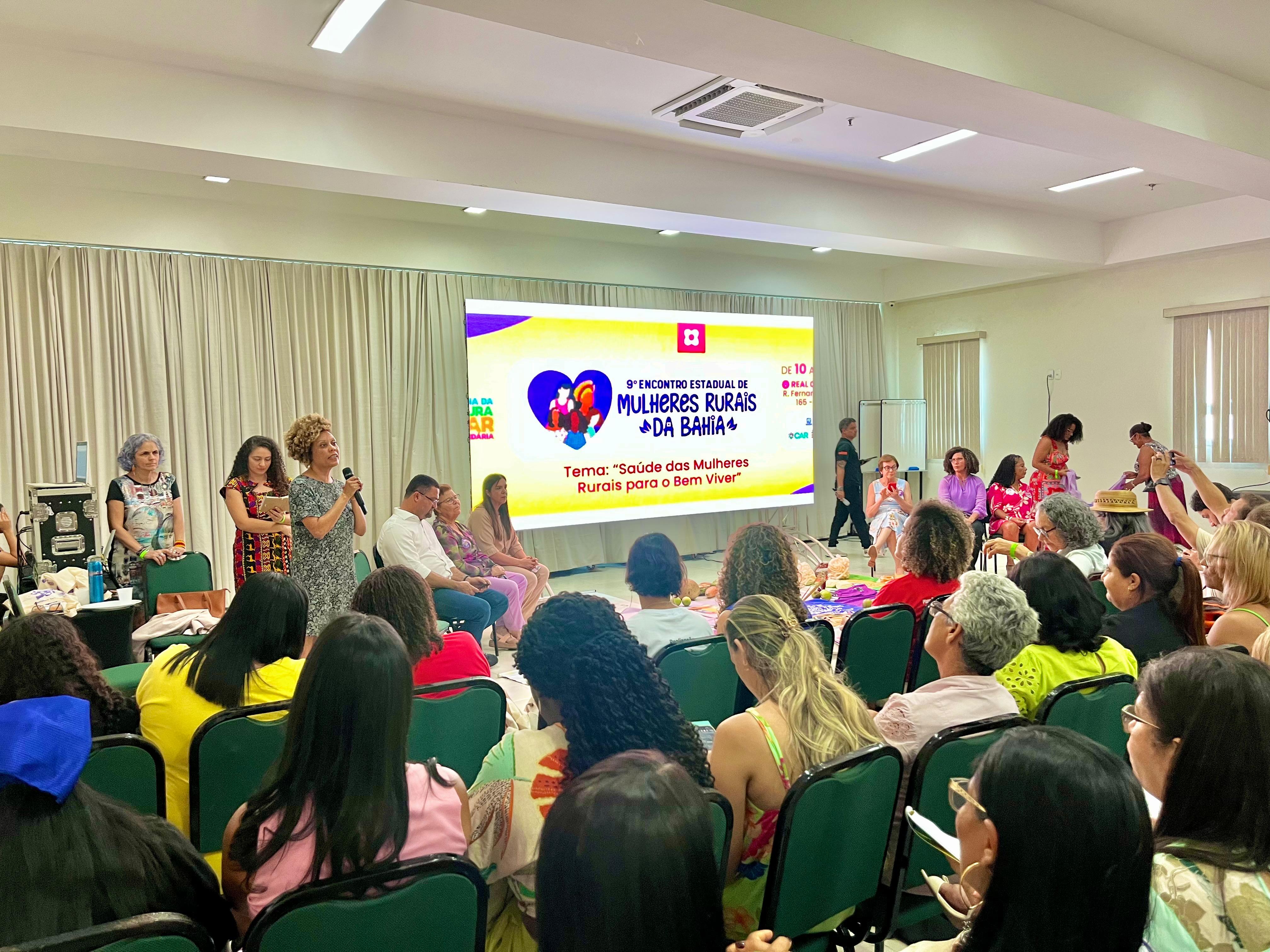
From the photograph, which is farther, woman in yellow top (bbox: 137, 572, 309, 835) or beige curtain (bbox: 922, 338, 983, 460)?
beige curtain (bbox: 922, 338, 983, 460)

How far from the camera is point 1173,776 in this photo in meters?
1.29

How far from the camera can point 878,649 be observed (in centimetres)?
322

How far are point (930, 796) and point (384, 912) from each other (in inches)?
46.6

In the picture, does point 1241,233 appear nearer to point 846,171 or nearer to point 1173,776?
point 846,171

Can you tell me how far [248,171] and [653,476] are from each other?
4.58 metres

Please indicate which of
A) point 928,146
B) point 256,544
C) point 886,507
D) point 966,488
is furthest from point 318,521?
point 966,488

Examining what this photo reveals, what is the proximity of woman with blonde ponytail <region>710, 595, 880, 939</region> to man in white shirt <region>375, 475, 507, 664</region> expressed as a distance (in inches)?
132

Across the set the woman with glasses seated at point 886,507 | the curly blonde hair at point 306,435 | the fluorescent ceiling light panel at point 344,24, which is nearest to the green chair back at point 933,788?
the curly blonde hair at point 306,435

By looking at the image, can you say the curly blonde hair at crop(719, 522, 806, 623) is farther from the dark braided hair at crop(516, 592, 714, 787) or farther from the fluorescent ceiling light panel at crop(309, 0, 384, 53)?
the fluorescent ceiling light panel at crop(309, 0, 384, 53)

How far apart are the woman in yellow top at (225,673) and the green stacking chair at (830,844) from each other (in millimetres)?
1204

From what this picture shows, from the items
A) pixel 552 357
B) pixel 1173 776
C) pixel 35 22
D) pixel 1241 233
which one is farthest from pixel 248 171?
pixel 1241 233

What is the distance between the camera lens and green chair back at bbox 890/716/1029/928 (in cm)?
179

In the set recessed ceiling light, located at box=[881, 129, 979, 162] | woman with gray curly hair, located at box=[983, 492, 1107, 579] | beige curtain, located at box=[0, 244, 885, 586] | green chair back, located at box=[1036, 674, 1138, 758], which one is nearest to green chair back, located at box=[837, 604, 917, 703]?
green chair back, located at box=[1036, 674, 1138, 758]

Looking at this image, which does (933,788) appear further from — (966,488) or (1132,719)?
(966,488)
